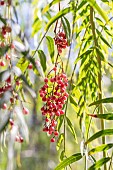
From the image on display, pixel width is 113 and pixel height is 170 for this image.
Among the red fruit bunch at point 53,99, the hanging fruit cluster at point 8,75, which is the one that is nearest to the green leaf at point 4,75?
the hanging fruit cluster at point 8,75

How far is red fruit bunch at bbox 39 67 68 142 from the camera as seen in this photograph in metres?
0.63

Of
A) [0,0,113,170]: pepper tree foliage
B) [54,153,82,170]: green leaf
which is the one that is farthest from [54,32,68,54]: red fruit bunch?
[54,153,82,170]: green leaf

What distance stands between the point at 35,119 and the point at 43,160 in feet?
0.84

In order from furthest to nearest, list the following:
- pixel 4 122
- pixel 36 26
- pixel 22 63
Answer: pixel 36 26 < pixel 22 63 < pixel 4 122

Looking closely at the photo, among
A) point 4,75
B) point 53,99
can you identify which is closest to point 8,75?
point 4,75

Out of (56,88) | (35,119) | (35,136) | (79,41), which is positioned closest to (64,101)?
(56,88)

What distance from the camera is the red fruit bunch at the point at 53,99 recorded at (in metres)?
0.63

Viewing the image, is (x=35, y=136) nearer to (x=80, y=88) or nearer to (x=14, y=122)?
(x=80, y=88)

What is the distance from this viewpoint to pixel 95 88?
0.74 meters

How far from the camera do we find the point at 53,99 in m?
0.63

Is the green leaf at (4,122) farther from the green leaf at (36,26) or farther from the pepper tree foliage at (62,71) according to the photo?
the green leaf at (36,26)

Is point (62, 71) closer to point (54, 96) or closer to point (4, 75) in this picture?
point (54, 96)

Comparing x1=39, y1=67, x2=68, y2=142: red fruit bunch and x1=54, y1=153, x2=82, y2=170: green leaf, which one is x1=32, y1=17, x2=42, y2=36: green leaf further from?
x1=54, y1=153, x2=82, y2=170: green leaf

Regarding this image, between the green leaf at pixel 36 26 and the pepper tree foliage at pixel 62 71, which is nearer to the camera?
the pepper tree foliage at pixel 62 71
